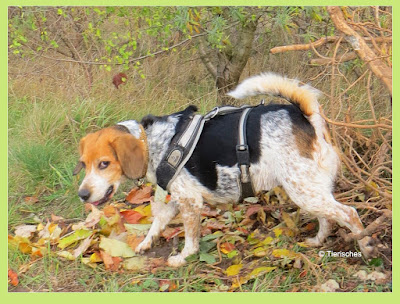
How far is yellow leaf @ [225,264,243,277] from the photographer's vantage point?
345 centimetres

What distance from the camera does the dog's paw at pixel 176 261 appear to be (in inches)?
142

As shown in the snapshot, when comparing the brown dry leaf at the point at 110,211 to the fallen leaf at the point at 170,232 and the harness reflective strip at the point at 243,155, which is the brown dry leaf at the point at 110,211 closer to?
the fallen leaf at the point at 170,232

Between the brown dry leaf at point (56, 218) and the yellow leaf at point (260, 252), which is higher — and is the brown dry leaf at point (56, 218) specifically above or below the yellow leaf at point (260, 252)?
below

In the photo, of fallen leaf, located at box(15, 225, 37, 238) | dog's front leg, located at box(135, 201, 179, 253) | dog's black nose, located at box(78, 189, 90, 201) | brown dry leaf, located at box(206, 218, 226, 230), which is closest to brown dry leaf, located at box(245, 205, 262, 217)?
brown dry leaf, located at box(206, 218, 226, 230)

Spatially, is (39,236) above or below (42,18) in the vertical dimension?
below

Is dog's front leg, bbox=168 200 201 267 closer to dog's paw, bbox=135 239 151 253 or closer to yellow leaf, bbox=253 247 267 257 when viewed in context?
dog's paw, bbox=135 239 151 253

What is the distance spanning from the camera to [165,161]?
11.5ft

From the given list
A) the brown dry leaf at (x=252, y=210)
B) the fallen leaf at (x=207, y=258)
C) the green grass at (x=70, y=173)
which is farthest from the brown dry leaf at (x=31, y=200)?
the brown dry leaf at (x=252, y=210)

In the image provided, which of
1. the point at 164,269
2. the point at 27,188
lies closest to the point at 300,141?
the point at 164,269

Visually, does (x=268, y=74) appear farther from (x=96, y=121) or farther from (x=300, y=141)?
(x=96, y=121)

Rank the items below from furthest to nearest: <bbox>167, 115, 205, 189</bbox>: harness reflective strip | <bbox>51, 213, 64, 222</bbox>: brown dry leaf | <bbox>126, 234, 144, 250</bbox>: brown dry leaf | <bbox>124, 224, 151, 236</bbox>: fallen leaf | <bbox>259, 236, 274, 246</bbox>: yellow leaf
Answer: <bbox>51, 213, 64, 222</bbox>: brown dry leaf, <bbox>124, 224, 151, 236</bbox>: fallen leaf, <bbox>126, 234, 144, 250</bbox>: brown dry leaf, <bbox>259, 236, 274, 246</bbox>: yellow leaf, <bbox>167, 115, 205, 189</bbox>: harness reflective strip

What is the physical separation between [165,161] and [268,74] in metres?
0.96

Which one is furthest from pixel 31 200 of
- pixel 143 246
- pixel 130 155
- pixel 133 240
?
pixel 130 155

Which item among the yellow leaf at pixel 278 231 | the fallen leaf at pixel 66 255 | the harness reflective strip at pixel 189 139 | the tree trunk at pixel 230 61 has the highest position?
the tree trunk at pixel 230 61
